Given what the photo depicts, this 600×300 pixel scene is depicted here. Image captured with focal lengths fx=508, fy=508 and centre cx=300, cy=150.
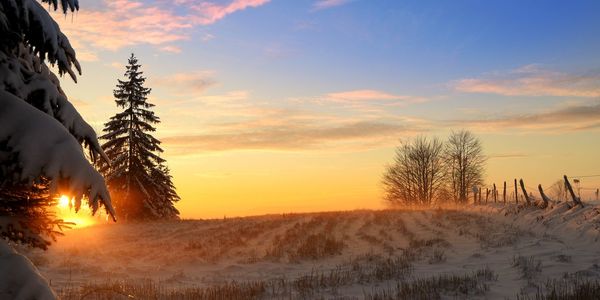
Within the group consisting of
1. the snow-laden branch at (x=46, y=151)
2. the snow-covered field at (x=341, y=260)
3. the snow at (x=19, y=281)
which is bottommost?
the snow-covered field at (x=341, y=260)

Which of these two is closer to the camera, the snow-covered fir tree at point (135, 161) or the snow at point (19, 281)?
the snow at point (19, 281)

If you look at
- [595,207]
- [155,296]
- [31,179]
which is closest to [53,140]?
[31,179]

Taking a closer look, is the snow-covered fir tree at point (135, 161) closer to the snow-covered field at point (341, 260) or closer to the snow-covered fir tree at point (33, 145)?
the snow-covered field at point (341, 260)

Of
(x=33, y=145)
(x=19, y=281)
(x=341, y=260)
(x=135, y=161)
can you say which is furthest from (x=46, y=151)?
(x=135, y=161)

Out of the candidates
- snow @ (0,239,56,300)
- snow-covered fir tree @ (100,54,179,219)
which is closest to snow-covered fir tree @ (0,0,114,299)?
snow @ (0,239,56,300)

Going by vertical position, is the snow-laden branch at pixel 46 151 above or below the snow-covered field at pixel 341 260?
above

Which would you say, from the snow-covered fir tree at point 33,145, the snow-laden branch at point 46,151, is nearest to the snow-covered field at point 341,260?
the snow-covered fir tree at point 33,145

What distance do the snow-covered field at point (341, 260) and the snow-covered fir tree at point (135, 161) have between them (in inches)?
290

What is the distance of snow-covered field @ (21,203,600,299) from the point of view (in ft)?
30.6

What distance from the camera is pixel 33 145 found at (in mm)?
4391

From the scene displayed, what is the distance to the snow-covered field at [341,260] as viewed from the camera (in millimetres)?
9328

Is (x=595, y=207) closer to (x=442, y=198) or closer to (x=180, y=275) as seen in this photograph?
(x=180, y=275)

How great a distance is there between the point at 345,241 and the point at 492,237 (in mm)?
5235

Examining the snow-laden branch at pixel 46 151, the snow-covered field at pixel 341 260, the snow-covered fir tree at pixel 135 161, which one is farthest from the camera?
the snow-covered fir tree at pixel 135 161
